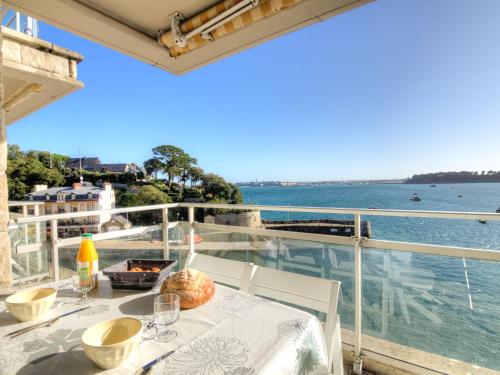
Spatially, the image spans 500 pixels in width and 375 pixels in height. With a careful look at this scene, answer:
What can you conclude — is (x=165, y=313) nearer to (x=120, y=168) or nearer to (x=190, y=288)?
(x=190, y=288)

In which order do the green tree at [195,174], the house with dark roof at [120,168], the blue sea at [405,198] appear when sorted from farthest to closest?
1. the house with dark roof at [120,168]
2. the green tree at [195,174]
3. the blue sea at [405,198]

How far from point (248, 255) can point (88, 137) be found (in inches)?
1446

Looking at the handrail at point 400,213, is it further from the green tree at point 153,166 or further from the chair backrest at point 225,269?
the green tree at point 153,166

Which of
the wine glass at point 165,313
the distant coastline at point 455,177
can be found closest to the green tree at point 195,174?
the distant coastline at point 455,177

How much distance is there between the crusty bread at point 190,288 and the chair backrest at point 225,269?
0.32 metres

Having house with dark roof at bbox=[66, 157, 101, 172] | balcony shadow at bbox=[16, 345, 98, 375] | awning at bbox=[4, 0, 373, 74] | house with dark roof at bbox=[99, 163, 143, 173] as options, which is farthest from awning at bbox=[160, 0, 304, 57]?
house with dark roof at bbox=[99, 163, 143, 173]

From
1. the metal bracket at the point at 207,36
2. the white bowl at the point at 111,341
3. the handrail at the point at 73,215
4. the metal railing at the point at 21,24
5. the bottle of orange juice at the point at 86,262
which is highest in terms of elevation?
the metal railing at the point at 21,24

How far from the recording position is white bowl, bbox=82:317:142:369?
62 centimetres

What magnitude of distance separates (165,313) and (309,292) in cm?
62

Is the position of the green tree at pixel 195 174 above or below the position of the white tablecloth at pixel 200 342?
above

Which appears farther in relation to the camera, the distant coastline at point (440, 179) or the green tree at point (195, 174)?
the green tree at point (195, 174)

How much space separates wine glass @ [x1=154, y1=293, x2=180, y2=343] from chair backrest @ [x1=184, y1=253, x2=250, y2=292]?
1.67 feet

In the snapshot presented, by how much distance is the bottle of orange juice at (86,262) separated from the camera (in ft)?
3.54

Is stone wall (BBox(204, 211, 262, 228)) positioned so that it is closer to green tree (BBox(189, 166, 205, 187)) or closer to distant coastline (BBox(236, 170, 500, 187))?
distant coastline (BBox(236, 170, 500, 187))
